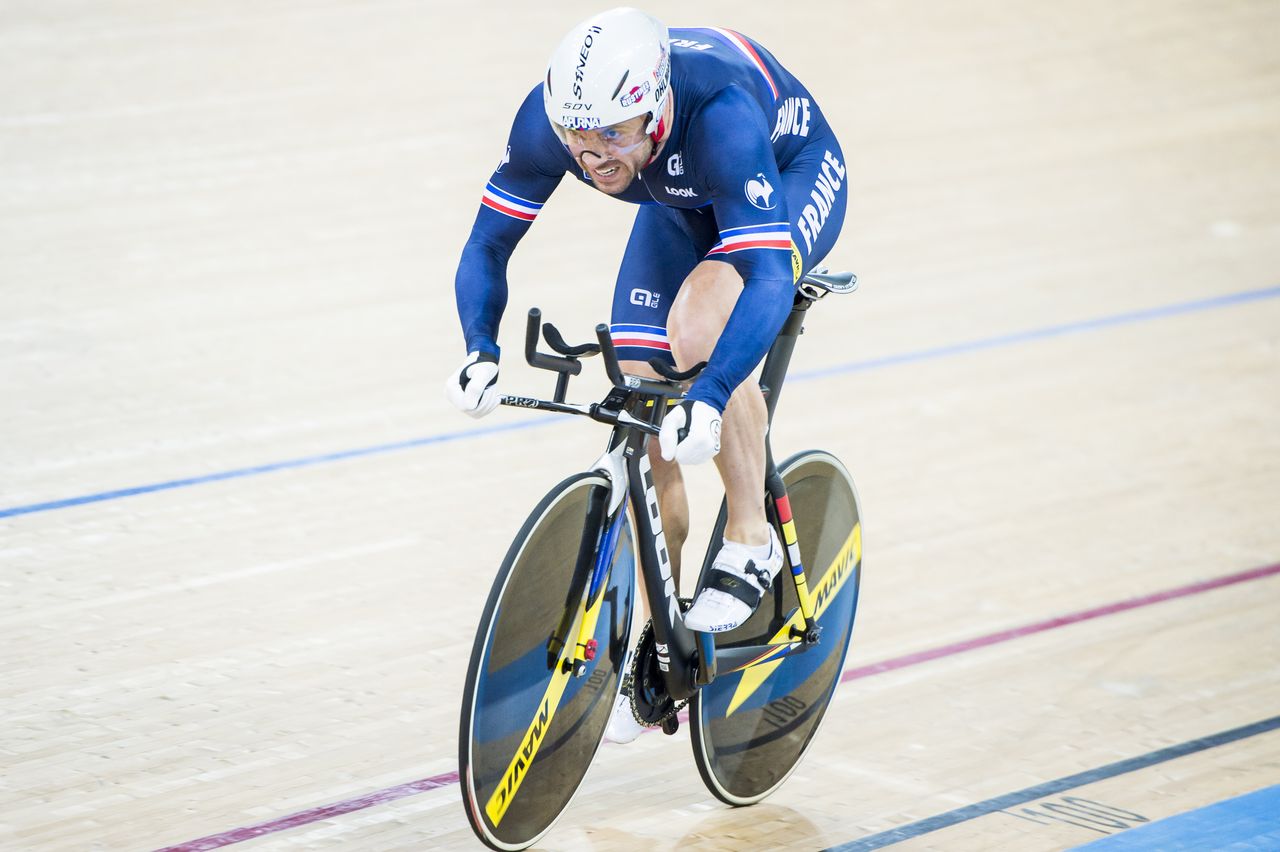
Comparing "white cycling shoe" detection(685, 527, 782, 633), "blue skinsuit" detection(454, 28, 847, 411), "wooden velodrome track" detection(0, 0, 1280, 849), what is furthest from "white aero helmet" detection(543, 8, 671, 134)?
"wooden velodrome track" detection(0, 0, 1280, 849)

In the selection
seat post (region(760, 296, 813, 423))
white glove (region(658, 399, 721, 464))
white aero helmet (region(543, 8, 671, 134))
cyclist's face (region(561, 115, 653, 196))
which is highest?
white aero helmet (region(543, 8, 671, 134))

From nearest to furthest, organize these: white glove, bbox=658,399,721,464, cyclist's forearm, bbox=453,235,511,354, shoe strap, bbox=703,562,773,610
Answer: white glove, bbox=658,399,721,464 → cyclist's forearm, bbox=453,235,511,354 → shoe strap, bbox=703,562,773,610

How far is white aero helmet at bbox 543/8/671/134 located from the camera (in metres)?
2.17

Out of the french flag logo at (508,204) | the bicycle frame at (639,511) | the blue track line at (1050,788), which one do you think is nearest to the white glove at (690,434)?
the bicycle frame at (639,511)

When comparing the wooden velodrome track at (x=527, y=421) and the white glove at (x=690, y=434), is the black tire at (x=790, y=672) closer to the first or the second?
the wooden velodrome track at (x=527, y=421)

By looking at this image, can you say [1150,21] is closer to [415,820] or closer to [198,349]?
[198,349]

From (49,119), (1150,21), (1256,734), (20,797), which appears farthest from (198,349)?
(1150,21)

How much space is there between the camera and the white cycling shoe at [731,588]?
2.43m

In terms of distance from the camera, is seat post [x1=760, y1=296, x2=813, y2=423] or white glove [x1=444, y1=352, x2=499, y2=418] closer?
white glove [x1=444, y1=352, x2=499, y2=418]

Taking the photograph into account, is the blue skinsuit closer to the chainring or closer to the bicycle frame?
the bicycle frame

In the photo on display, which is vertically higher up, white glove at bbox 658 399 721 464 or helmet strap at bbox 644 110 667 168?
helmet strap at bbox 644 110 667 168

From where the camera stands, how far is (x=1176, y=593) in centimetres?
363

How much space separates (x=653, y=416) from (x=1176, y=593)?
180cm

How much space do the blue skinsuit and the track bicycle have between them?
11cm
